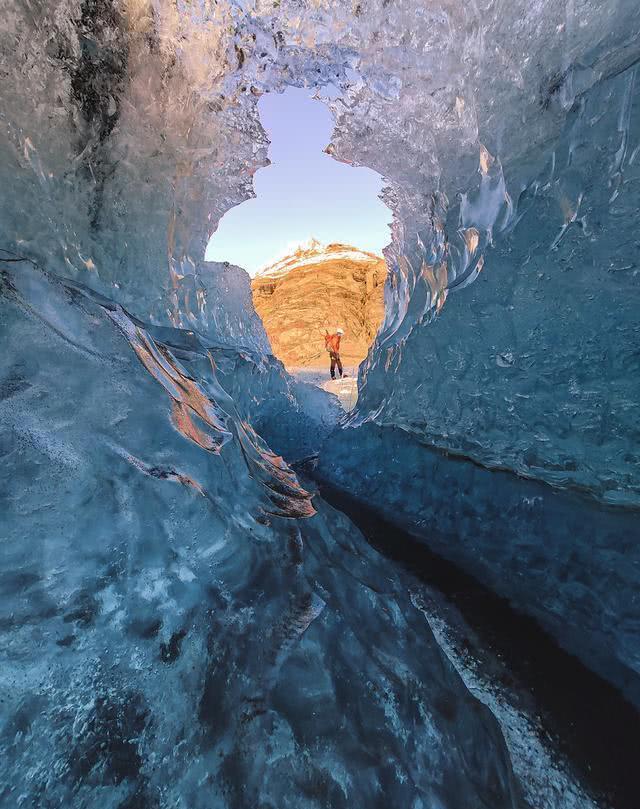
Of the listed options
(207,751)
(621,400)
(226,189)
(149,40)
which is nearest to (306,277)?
(226,189)

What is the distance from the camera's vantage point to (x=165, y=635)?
23.6 inches

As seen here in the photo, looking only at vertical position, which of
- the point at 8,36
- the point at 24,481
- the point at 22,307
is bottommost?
the point at 24,481

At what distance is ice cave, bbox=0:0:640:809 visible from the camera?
55 cm

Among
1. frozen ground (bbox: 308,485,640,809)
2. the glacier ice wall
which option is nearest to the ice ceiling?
the glacier ice wall

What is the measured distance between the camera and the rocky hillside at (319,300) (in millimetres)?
9305

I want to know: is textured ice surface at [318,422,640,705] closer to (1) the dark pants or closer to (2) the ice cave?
(2) the ice cave

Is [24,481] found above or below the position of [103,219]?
below

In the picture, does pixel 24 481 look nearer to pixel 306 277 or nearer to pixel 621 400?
pixel 621 400

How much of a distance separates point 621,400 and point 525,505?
0.50 m

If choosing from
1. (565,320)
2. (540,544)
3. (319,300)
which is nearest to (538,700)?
(540,544)

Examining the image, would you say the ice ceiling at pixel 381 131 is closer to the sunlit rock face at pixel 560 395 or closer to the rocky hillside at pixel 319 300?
the sunlit rock face at pixel 560 395

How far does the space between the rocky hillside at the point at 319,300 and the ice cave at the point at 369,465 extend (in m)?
7.27

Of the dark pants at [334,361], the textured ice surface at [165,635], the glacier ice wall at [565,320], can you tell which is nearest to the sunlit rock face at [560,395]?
the glacier ice wall at [565,320]

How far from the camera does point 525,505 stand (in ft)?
4.33
